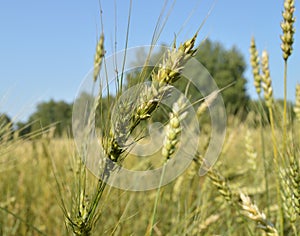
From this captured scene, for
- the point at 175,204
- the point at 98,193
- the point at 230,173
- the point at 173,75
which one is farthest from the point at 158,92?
the point at 230,173

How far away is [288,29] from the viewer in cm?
62

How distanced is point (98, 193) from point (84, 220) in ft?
0.12

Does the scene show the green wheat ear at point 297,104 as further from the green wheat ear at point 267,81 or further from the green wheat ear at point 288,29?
the green wheat ear at point 288,29

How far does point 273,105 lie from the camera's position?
28.1 inches

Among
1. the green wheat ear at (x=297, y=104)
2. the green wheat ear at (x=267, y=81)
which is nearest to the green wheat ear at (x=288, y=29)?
the green wheat ear at (x=267, y=81)

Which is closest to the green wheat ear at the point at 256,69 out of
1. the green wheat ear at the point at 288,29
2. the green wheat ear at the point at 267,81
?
the green wheat ear at the point at 267,81

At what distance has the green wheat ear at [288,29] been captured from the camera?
62 cm

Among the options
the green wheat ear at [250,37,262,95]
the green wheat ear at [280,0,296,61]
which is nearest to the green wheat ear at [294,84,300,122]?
the green wheat ear at [250,37,262,95]

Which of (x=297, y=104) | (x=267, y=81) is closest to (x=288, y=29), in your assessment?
(x=267, y=81)

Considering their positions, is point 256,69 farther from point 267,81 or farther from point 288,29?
point 288,29

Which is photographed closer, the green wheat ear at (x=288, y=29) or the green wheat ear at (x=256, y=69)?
the green wheat ear at (x=288, y=29)

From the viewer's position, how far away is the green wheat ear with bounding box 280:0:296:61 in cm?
62

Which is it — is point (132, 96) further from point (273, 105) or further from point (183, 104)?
point (273, 105)

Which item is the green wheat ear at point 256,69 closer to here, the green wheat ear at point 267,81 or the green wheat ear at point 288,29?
the green wheat ear at point 267,81
